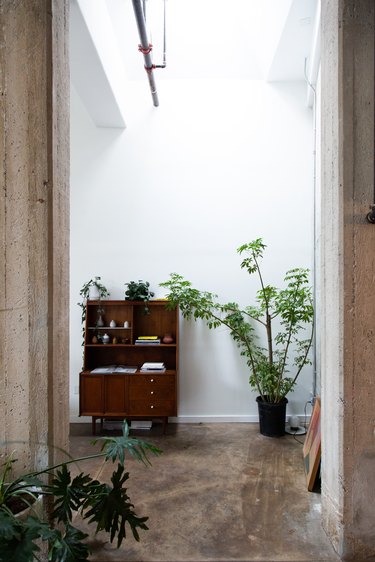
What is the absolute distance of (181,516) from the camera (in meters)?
2.37

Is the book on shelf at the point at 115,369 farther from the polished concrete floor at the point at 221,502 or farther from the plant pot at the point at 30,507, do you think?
the plant pot at the point at 30,507

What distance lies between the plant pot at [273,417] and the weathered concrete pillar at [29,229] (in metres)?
2.30

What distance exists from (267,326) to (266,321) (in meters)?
0.11

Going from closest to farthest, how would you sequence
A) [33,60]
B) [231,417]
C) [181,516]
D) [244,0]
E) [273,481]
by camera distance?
[33,60] < [181,516] < [273,481] < [244,0] < [231,417]

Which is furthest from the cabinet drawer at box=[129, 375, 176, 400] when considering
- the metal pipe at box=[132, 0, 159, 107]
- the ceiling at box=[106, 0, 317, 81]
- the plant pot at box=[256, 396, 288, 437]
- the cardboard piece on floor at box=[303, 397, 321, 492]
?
the ceiling at box=[106, 0, 317, 81]

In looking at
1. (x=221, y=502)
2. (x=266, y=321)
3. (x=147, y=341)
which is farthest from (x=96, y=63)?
(x=221, y=502)

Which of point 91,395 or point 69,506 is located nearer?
point 69,506

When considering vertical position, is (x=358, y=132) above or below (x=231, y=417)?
above

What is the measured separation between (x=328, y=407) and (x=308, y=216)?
252 cm

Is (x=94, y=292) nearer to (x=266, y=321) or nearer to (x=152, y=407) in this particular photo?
(x=152, y=407)

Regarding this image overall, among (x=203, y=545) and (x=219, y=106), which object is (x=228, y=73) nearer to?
(x=219, y=106)

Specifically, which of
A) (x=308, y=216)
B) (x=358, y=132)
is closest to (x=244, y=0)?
A: (x=308, y=216)

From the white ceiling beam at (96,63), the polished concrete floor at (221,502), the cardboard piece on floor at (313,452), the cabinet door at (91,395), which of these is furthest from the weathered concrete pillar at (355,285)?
the cabinet door at (91,395)

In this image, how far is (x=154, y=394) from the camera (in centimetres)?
372
